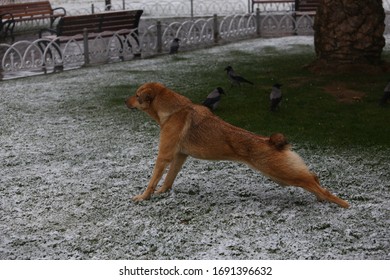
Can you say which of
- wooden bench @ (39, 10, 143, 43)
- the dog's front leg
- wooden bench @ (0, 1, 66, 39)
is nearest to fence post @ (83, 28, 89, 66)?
wooden bench @ (39, 10, 143, 43)

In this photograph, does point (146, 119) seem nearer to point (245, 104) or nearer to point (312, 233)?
point (245, 104)

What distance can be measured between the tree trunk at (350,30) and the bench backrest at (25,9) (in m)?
14.1

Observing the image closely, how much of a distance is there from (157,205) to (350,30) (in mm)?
9418

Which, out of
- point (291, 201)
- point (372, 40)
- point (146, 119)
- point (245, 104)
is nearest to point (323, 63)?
point (372, 40)

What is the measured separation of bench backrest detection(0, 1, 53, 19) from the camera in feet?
83.9

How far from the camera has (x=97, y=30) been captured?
20516 millimetres

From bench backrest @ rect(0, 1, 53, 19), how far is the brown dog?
19535 mm

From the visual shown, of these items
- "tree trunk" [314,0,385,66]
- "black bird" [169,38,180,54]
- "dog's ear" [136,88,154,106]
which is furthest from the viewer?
"black bird" [169,38,180,54]

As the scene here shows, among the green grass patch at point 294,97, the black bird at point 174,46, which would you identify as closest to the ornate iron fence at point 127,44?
the black bird at point 174,46

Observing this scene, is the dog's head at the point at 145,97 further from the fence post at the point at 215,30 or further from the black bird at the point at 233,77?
the fence post at the point at 215,30

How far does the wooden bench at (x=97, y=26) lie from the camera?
19.4 meters

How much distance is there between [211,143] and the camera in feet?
23.3

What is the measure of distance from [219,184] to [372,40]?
8.64 meters

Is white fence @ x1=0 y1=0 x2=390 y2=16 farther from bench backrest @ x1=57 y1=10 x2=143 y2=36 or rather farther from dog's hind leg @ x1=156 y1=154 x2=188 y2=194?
dog's hind leg @ x1=156 y1=154 x2=188 y2=194
